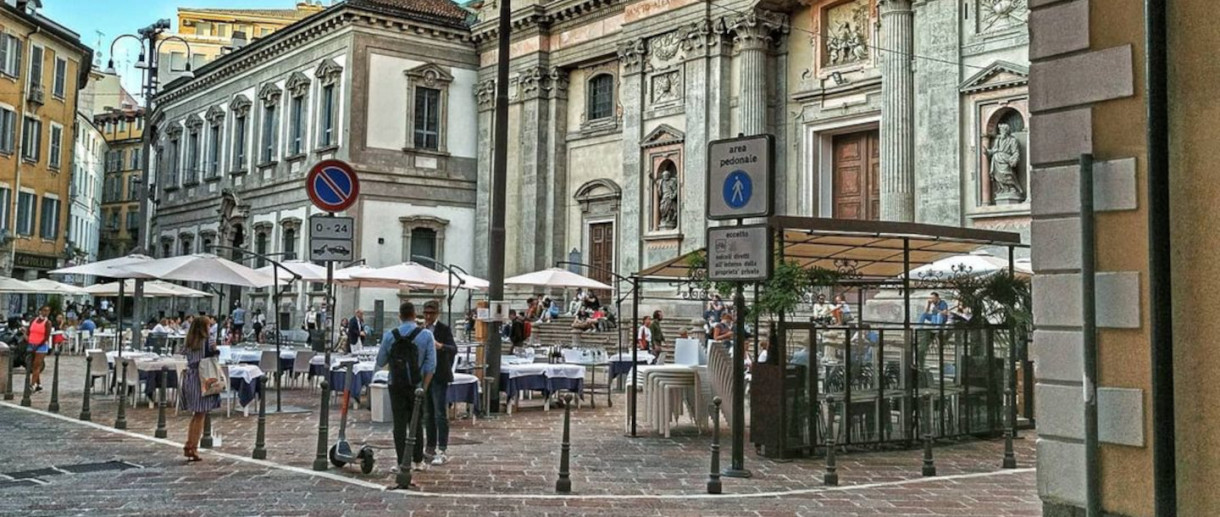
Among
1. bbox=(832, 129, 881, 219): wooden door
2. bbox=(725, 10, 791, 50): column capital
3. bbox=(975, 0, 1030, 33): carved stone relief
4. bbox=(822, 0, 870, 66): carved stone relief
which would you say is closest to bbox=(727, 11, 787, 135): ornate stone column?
bbox=(725, 10, 791, 50): column capital

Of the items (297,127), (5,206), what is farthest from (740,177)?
(5,206)

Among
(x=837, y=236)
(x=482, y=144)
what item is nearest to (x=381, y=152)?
(x=482, y=144)

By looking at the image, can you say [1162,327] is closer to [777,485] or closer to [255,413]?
[777,485]

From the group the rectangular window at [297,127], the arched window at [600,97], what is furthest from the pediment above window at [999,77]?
the rectangular window at [297,127]

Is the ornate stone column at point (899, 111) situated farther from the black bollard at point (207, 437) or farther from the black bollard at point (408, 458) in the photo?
the black bollard at point (408, 458)

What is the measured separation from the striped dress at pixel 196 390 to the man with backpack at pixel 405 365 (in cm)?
211

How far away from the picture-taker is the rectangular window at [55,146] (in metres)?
41.6

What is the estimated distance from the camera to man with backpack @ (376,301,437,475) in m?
9.31

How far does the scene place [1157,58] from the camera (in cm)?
463

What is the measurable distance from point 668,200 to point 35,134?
26276mm

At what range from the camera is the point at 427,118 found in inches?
1407

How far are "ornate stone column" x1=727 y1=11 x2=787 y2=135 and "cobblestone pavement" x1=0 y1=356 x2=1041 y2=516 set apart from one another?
1492cm

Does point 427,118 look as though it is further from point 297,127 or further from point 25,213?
point 25,213

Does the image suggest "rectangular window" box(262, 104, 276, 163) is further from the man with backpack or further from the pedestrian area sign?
the pedestrian area sign
